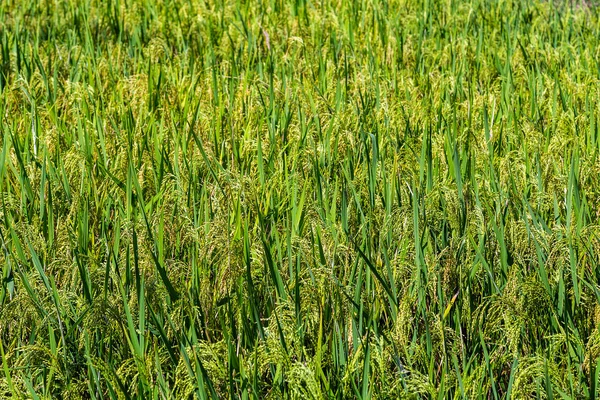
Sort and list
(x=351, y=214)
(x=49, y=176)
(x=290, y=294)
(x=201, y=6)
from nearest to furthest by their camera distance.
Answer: (x=290, y=294) → (x=351, y=214) → (x=49, y=176) → (x=201, y=6)

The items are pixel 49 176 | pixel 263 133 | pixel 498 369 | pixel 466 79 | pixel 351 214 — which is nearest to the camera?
pixel 498 369

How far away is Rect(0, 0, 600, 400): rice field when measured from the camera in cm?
161

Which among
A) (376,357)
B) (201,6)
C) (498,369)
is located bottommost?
(498,369)

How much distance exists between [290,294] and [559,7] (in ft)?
9.00

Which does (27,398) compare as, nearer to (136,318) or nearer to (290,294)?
(136,318)

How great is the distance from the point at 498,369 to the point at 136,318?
660 mm

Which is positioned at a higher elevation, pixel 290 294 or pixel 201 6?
pixel 201 6

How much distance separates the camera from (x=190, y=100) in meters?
2.95

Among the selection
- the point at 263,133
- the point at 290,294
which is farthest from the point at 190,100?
the point at 290,294

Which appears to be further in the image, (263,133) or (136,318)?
(263,133)

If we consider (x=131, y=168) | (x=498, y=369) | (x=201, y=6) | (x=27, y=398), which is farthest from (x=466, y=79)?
(x=27, y=398)

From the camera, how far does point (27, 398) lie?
150cm

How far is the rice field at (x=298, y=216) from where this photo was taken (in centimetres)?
161

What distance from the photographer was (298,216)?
2.08 meters
